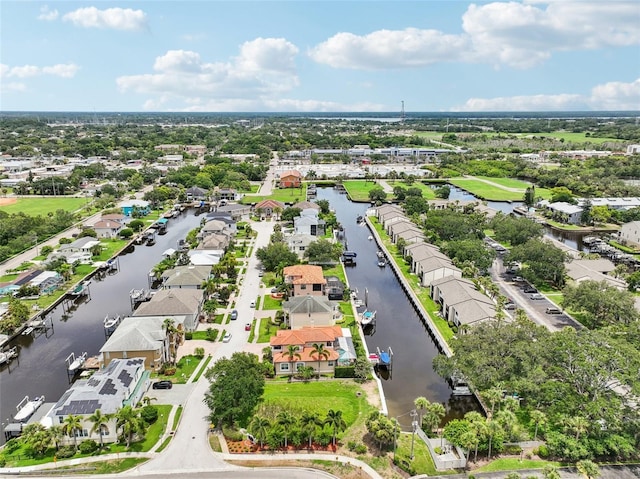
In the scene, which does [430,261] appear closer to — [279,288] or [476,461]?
[279,288]

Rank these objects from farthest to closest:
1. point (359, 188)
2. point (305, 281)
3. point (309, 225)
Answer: point (359, 188)
point (309, 225)
point (305, 281)

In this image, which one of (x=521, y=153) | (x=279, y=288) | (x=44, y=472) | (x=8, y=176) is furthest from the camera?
(x=521, y=153)

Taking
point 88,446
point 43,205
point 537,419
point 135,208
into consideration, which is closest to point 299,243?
point 135,208

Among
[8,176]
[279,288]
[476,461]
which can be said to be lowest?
[476,461]

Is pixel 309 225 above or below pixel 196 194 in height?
below

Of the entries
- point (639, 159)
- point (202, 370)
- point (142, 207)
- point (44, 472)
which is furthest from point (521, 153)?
point (44, 472)

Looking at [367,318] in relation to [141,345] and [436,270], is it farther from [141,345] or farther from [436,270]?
[141,345]

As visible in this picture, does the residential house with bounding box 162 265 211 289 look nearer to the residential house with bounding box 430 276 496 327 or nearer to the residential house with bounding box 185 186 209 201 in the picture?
the residential house with bounding box 430 276 496 327
